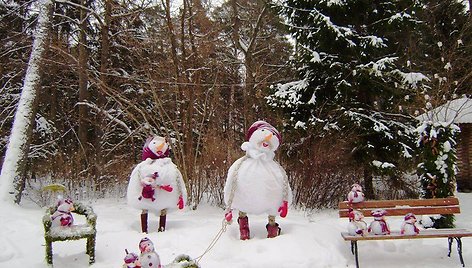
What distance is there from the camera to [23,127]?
27.6ft

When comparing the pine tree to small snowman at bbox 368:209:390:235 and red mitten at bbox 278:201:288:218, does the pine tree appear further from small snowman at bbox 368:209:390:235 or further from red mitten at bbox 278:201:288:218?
red mitten at bbox 278:201:288:218

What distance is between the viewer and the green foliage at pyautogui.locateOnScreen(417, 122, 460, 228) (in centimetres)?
646

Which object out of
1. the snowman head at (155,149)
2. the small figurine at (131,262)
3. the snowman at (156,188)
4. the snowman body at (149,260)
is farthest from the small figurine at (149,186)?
the small figurine at (131,262)

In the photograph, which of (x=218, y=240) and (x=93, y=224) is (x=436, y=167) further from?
(x=93, y=224)

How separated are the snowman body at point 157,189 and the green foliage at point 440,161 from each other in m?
4.04

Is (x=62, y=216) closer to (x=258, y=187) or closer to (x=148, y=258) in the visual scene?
(x=148, y=258)

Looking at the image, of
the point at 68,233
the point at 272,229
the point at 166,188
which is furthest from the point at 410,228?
the point at 68,233

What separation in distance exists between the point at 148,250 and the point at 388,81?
7.34 meters

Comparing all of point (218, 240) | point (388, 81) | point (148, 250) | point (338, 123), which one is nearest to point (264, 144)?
point (218, 240)

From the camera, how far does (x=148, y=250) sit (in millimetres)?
4031

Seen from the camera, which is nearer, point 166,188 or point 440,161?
point 166,188

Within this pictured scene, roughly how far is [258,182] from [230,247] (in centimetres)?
96

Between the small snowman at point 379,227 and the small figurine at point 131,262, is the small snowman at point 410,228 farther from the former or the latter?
the small figurine at point 131,262

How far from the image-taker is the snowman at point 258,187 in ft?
18.2
